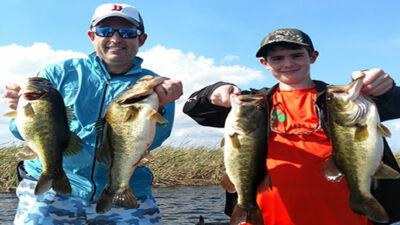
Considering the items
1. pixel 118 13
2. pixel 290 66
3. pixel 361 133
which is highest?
pixel 118 13

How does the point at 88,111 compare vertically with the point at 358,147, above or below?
above

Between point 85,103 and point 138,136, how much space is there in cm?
126

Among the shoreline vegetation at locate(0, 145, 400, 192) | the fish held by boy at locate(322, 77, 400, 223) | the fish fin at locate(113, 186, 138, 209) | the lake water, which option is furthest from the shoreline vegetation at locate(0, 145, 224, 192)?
the fish held by boy at locate(322, 77, 400, 223)

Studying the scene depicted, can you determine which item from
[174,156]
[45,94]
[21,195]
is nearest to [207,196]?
[174,156]

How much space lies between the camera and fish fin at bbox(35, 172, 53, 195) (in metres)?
3.60

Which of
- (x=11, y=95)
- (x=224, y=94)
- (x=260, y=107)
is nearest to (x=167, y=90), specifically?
(x=224, y=94)

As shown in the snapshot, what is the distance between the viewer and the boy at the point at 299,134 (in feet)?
12.7

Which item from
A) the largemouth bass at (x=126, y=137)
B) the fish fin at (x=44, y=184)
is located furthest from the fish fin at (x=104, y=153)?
the fish fin at (x=44, y=184)

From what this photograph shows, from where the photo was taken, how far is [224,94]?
151 inches

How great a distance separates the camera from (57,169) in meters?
3.71

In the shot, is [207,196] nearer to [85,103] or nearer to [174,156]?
[174,156]

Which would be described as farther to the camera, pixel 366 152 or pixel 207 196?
pixel 207 196

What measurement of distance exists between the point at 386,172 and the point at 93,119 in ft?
11.0

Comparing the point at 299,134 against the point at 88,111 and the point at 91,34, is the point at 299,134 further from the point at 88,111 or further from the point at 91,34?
the point at 91,34
